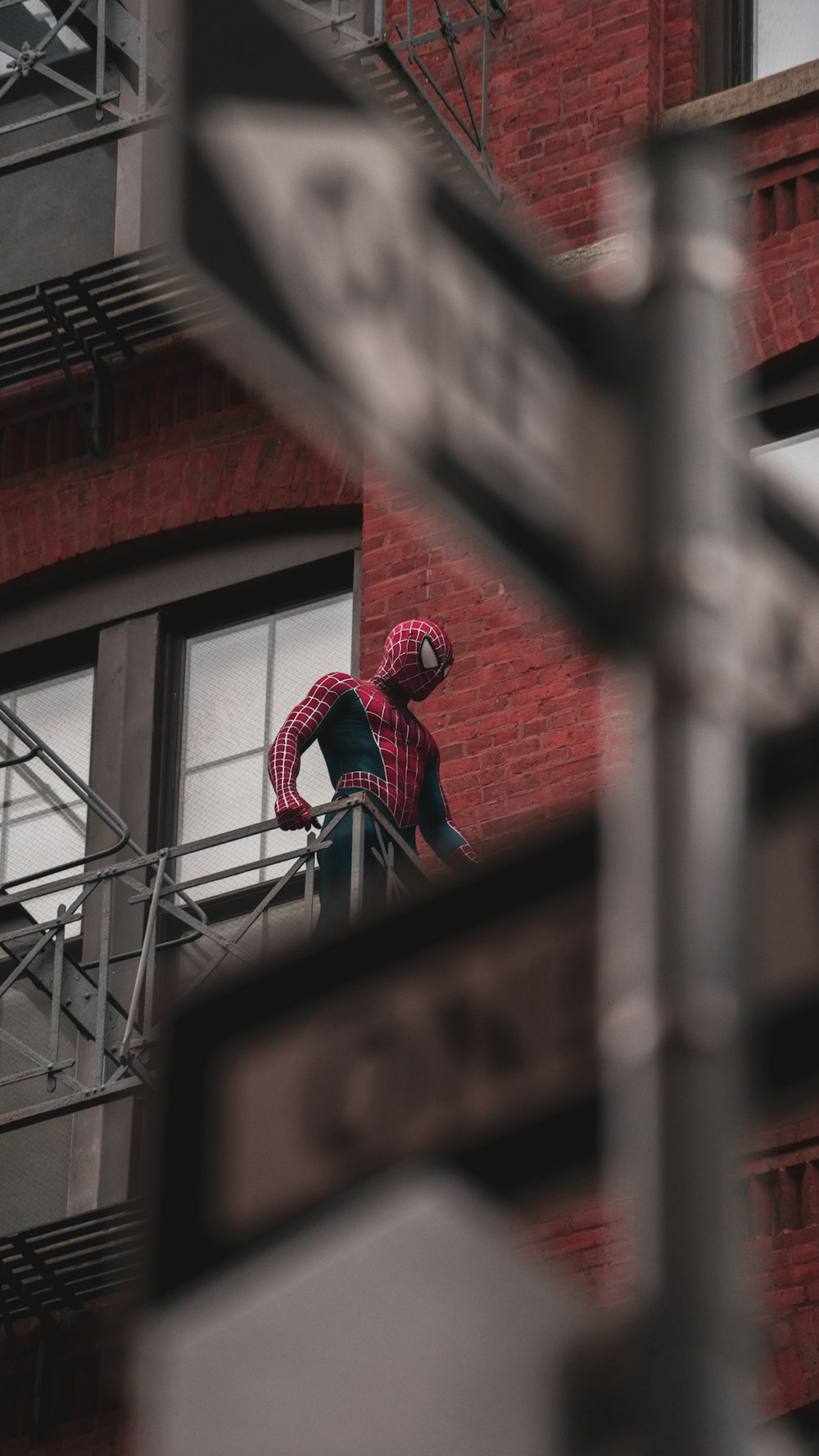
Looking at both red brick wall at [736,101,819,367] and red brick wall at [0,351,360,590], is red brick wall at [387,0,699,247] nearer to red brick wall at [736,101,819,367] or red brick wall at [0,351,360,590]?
red brick wall at [736,101,819,367]

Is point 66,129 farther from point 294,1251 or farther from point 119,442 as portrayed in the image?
point 294,1251

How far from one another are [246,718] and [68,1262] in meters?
3.10

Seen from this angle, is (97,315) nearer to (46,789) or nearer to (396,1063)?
(46,789)

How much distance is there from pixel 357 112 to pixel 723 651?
2.37 feet

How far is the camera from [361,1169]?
2547 millimetres

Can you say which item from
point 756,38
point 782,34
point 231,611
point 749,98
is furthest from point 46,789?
point 782,34

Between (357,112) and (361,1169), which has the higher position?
(357,112)

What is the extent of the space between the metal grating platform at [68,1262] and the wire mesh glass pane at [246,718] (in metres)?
2.13

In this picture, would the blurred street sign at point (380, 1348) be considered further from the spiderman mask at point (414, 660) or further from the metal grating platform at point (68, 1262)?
the metal grating platform at point (68, 1262)

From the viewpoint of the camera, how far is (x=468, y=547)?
10.2 m

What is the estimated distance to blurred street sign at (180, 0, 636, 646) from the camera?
250 cm

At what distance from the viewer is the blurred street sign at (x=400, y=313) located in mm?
2504

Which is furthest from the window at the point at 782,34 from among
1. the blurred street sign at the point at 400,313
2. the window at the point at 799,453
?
the blurred street sign at the point at 400,313

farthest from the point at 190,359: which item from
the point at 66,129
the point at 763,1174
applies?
the point at 763,1174
